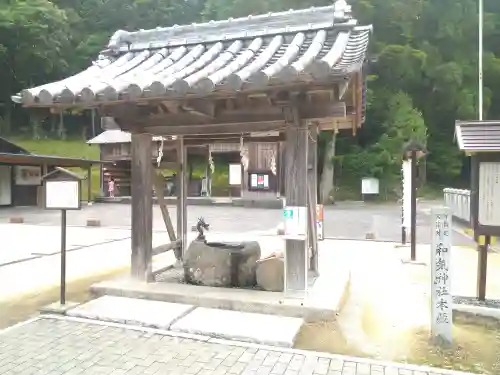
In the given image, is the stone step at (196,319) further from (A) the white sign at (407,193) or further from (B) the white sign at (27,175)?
(B) the white sign at (27,175)

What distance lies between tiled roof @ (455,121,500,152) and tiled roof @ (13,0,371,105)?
1.70 m

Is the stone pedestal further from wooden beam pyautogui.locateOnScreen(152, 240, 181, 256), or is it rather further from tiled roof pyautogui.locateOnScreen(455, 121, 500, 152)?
tiled roof pyautogui.locateOnScreen(455, 121, 500, 152)

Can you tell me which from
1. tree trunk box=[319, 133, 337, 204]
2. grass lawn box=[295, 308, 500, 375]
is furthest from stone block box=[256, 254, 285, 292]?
tree trunk box=[319, 133, 337, 204]

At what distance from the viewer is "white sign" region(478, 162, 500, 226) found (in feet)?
16.3

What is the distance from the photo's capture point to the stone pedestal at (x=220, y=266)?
235 inches

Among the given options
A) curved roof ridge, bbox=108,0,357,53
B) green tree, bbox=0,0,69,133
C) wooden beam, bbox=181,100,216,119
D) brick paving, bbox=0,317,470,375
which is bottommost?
brick paving, bbox=0,317,470,375

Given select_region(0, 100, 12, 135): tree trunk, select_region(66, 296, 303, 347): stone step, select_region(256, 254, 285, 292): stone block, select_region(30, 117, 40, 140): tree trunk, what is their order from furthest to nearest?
select_region(30, 117, 40, 140): tree trunk → select_region(0, 100, 12, 135): tree trunk → select_region(256, 254, 285, 292): stone block → select_region(66, 296, 303, 347): stone step

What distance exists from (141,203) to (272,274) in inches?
84.9

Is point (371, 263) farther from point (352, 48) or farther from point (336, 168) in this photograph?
point (336, 168)

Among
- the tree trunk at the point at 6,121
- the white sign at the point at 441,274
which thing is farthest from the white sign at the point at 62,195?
the tree trunk at the point at 6,121

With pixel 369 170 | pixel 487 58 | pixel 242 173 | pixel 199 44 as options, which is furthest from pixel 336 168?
pixel 199 44

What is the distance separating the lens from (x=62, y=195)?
17.5 feet

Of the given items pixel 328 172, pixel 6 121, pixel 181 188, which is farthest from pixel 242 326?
pixel 6 121

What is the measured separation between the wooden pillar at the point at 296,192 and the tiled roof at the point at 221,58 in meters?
0.94
